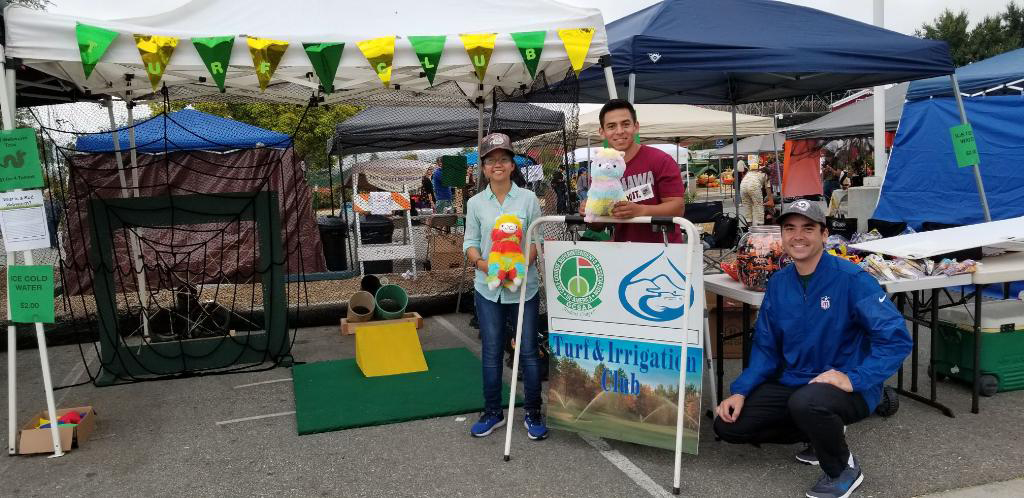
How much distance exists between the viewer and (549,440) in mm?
4074

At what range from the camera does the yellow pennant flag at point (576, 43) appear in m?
4.73

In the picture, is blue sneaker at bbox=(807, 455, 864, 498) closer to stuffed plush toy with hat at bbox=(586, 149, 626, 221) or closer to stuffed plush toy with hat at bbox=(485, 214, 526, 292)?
stuffed plush toy with hat at bbox=(586, 149, 626, 221)

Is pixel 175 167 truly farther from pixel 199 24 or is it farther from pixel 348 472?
pixel 348 472

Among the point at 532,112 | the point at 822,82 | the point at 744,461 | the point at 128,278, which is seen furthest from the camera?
the point at 532,112

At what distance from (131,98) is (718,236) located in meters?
5.69

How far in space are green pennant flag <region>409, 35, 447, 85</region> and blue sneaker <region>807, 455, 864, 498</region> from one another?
3241 millimetres

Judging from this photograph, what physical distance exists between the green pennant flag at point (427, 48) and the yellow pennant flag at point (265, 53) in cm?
81

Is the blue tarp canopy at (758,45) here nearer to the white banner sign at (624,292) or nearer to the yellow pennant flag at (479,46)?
the yellow pennant flag at (479,46)

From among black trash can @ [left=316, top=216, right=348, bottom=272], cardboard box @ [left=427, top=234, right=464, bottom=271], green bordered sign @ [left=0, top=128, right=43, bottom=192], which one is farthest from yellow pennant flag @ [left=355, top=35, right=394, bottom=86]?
black trash can @ [left=316, top=216, right=348, bottom=272]

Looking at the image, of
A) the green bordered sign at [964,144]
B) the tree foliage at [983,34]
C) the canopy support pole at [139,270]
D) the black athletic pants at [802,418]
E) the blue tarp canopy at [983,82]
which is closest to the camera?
the black athletic pants at [802,418]

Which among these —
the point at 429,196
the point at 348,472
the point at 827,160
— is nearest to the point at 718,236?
the point at 348,472

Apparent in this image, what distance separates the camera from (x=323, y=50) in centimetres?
456

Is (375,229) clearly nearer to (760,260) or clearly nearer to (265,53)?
(265,53)

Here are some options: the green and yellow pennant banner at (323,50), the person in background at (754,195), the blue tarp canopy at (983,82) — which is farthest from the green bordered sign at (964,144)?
the person in background at (754,195)
